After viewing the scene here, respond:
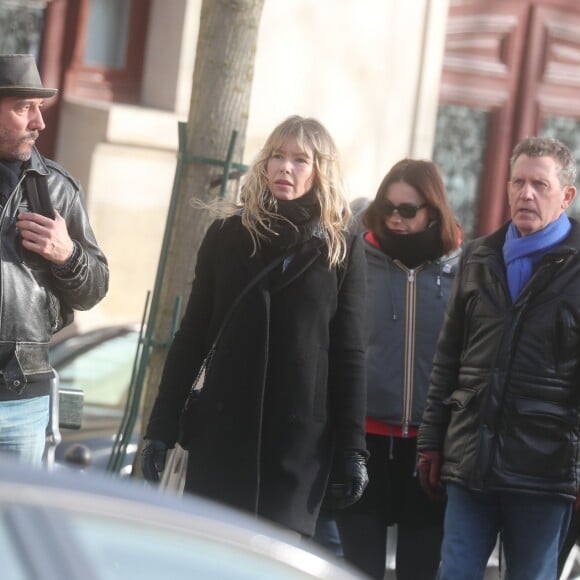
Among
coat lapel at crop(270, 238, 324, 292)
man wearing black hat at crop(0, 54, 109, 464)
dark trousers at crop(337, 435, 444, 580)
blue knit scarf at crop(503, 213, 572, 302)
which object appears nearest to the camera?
man wearing black hat at crop(0, 54, 109, 464)

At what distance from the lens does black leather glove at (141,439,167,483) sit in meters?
4.59

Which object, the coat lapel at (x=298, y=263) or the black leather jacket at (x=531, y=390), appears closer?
the coat lapel at (x=298, y=263)

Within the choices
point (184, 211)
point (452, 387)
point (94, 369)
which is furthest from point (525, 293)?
point (94, 369)

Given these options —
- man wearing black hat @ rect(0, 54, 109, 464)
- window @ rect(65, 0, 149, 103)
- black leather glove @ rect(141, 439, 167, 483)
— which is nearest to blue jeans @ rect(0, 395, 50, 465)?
man wearing black hat @ rect(0, 54, 109, 464)

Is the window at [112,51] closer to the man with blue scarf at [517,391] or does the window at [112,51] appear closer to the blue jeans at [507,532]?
the man with blue scarf at [517,391]

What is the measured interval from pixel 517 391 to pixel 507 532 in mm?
462

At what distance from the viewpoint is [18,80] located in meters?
4.60

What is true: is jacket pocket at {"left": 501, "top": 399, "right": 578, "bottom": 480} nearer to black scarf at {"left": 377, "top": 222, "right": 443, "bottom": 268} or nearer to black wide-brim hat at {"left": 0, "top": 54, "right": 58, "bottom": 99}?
black scarf at {"left": 377, "top": 222, "right": 443, "bottom": 268}

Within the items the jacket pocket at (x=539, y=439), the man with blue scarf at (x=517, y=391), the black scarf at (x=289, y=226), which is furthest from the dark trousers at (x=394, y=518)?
the black scarf at (x=289, y=226)

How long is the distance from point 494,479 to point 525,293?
589 mm

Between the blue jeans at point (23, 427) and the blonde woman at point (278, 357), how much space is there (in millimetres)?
327

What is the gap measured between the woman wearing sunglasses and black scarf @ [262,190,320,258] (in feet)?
2.55

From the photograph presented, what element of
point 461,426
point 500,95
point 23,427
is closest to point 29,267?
point 23,427

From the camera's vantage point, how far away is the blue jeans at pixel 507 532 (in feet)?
16.1
